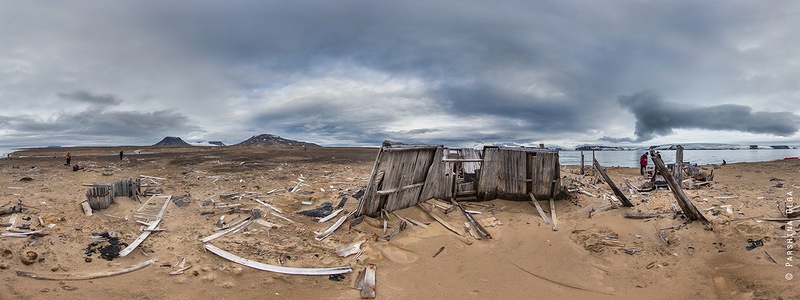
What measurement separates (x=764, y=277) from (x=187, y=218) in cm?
1243

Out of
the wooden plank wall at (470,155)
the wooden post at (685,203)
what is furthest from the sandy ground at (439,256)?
the wooden plank wall at (470,155)

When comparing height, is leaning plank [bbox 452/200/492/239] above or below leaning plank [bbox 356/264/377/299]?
above

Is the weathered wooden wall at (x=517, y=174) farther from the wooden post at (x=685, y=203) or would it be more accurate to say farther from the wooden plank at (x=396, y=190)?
the wooden post at (x=685, y=203)

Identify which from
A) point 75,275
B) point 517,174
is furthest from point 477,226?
point 75,275

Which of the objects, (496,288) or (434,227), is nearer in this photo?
(496,288)

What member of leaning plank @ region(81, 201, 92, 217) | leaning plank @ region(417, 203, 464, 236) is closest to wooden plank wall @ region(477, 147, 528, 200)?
leaning plank @ region(417, 203, 464, 236)

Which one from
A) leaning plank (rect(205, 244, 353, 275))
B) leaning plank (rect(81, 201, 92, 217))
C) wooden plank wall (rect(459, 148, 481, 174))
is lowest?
leaning plank (rect(205, 244, 353, 275))

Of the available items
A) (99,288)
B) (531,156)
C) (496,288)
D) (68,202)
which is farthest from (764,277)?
(68,202)

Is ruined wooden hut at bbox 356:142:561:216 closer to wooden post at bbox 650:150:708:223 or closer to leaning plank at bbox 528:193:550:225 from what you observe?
leaning plank at bbox 528:193:550:225

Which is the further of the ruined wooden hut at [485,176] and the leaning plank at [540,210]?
the ruined wooden hut at [485,176]

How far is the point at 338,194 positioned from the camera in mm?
13289

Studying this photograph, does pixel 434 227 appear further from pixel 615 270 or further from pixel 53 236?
pixel 53 236

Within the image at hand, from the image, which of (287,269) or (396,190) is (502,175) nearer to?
(396,190)

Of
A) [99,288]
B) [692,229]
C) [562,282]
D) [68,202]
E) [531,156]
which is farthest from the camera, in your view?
[531,156]
